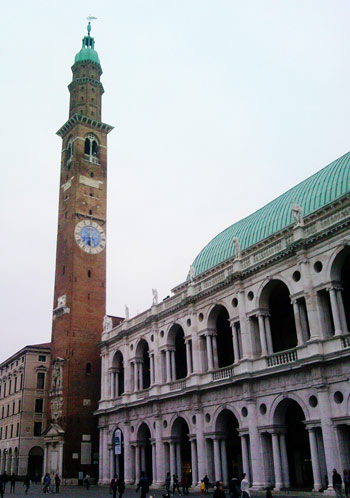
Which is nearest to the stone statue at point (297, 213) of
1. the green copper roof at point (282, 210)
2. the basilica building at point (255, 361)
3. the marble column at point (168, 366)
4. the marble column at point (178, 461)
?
the basilica building at point (255, 361)

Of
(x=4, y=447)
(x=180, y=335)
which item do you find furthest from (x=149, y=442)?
(x=4, y=447)

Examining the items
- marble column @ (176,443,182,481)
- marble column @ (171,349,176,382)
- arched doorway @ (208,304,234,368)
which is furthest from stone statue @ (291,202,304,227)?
marble column @ (176,443,182,481)

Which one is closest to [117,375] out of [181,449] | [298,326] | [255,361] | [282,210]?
[181,449]

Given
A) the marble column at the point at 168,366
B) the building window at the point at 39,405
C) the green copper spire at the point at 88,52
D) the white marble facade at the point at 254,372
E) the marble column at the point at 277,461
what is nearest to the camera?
the white marble facade at the point at 254,372

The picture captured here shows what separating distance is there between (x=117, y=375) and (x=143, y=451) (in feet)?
30.5

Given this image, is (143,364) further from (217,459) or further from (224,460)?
(224,460)

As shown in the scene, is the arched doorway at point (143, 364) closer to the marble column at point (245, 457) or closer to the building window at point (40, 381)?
the marble column at point (245, 457)

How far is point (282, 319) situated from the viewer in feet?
126

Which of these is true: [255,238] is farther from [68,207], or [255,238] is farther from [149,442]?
[68,207]

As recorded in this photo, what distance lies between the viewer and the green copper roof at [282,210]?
124 ft

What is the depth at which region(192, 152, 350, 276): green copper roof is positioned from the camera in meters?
37.9

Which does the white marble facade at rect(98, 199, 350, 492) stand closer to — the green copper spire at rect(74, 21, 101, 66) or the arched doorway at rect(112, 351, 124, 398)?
the arched doorway at rect(112, 351, 124, 398)

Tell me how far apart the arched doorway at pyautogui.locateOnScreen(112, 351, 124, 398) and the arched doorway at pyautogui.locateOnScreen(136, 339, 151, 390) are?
10.3 feet

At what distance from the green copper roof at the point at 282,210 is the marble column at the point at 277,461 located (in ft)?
52.0
